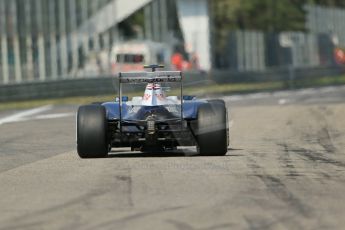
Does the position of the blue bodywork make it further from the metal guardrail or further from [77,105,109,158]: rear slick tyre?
the metal guardrail

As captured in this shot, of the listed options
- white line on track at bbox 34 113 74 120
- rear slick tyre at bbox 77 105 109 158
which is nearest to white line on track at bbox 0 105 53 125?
white line on track at bbox 34 113 74 120

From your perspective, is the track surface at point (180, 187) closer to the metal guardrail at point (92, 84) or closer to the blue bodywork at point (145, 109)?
the blue bodywork at point (145, 109)

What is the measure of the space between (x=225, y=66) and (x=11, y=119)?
30.8 metres

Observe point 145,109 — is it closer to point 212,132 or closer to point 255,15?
point 212,132

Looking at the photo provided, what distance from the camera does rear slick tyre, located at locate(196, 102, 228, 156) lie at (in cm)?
1318

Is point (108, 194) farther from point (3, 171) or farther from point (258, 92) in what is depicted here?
point (258, 92)

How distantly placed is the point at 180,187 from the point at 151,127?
317 centimetres

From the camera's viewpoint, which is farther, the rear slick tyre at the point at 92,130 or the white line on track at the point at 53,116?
the white line on track at the point at 53,116

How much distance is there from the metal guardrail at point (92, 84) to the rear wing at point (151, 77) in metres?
14.4

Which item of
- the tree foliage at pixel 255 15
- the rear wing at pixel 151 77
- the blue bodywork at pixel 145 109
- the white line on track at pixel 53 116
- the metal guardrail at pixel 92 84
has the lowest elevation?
the white line on track at pixel 53 116

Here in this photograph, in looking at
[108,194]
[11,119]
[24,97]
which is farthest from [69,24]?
[108,194]

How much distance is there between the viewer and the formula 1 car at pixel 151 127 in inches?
518

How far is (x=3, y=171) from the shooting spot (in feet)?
39.8

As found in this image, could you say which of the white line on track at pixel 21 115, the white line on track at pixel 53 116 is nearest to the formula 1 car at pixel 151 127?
the white line on track at pixel 21 115
